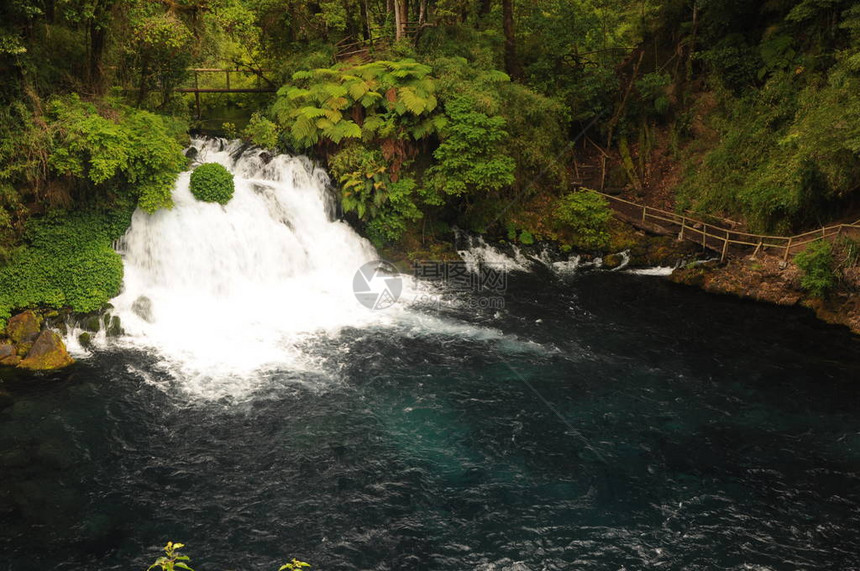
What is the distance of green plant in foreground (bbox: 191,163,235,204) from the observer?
1805cm

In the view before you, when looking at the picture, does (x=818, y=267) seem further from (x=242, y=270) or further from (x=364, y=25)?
(x=364, y=25)

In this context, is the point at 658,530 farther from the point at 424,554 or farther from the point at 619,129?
the point at 619,129

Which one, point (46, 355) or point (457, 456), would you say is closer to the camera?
point (457, 456)

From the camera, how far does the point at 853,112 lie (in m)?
15.6

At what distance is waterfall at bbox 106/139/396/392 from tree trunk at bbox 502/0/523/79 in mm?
9535

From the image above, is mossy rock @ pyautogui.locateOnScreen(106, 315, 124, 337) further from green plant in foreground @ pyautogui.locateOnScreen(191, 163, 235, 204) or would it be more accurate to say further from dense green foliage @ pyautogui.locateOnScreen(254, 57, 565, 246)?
dense green foliage @ pyautogui.locateOnScreen(254, 57, 565, 246)

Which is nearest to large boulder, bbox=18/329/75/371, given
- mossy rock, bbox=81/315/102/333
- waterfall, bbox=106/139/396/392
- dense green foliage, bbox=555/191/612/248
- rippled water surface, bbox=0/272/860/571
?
rippled water surface, bbox=0/272/860/571

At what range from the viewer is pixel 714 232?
21391mm

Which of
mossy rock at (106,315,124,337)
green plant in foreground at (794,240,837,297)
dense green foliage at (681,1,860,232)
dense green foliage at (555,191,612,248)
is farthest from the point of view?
dense green foliage at (555,191,612,248)

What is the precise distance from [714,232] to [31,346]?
2071cm

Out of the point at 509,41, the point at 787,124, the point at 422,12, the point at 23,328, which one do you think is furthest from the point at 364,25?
the point at 23,328

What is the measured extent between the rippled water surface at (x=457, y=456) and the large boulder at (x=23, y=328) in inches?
58.9

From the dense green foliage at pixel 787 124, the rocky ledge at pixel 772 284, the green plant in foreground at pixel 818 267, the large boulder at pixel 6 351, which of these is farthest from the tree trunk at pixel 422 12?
the large boulder at pixel 6 351

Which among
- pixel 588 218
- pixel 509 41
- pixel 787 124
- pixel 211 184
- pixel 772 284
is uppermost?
pixel 509 41
